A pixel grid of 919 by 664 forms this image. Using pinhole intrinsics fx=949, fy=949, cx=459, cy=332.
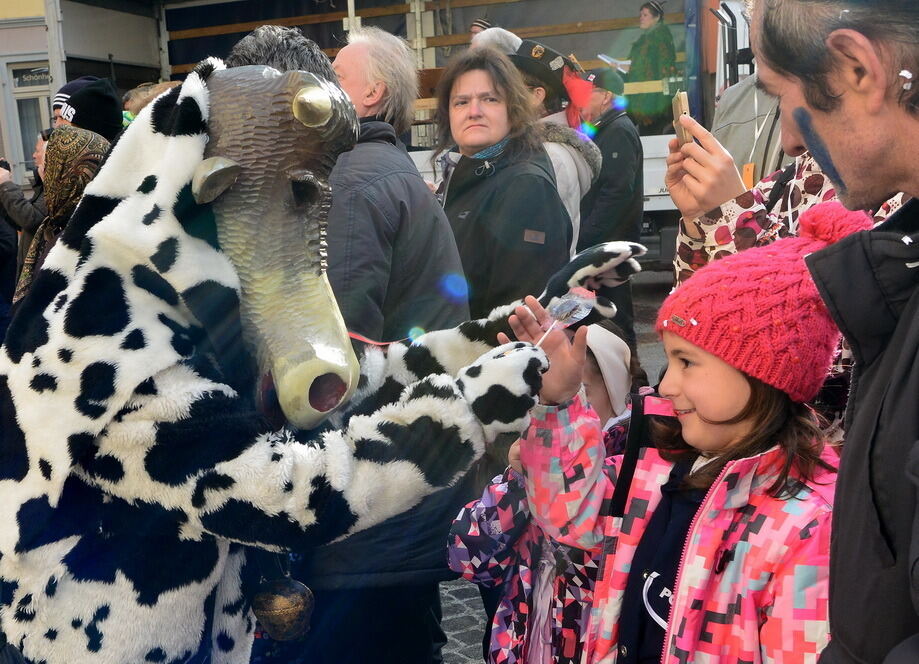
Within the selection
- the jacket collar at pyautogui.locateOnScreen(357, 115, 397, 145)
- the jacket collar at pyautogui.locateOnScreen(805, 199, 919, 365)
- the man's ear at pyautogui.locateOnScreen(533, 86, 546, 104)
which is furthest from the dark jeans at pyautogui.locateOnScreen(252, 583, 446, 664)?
the man's ear at pyautogui.locateOnScreen(533, 86, 546, 104)

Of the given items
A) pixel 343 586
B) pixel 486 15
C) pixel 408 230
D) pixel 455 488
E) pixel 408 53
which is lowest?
pixel 343 586

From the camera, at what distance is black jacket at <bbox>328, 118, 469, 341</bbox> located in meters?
2.46

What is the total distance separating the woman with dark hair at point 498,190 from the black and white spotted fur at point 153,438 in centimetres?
191

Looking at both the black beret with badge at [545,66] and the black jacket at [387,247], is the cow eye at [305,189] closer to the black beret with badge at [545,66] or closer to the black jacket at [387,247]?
the black jacket at [387,247]

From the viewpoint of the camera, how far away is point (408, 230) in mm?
2672

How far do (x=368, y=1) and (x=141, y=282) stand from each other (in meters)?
9.13

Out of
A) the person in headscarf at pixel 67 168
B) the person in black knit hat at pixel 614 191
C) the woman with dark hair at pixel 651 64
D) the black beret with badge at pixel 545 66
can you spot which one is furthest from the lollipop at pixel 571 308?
the woman with dark hair at pixel 651 64

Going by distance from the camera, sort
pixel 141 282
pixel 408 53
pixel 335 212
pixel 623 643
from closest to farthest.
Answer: pixel 141 282 < pixel 623 643 < pixel 335 212 < pixel 408 53

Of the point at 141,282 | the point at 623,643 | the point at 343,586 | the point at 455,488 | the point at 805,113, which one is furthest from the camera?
the point at 455,488

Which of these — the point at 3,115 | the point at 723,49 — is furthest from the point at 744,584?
the point at 3,115

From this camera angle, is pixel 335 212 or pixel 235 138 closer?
pixel 235 138

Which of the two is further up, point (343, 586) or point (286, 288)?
point (286, 288)

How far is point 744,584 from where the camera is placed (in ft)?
5.32

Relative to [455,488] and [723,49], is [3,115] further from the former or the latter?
[455,488]
